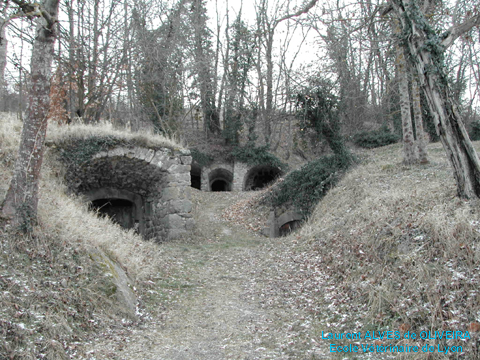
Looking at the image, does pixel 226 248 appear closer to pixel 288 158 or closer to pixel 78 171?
pixel 78 171

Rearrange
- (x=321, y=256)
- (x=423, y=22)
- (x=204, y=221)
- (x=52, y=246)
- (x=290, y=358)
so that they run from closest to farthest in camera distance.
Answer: (x=290, y=358)
(x=52, y=246)
(x=423, y=22)
(x=321, y=256)
(x=204, y=221)

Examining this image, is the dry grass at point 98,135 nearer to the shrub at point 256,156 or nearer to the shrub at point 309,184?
the shrub at point 309,184

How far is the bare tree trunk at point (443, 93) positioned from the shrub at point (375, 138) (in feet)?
48.0

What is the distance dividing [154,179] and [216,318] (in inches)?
242

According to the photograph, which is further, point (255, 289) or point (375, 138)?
point (375, 138)

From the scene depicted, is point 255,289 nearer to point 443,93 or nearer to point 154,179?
point 443,93

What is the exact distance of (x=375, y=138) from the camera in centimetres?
1961

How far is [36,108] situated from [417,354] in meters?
5.18

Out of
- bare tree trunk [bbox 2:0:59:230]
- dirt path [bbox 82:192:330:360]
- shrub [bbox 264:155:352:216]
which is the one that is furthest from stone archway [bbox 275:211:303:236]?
bare tree trunk [bbox 2:0:59:230]

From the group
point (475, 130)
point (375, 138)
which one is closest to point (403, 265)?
point (375, 138)

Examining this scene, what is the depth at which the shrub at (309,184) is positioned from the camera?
452 inches

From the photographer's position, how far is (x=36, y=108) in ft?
16.0

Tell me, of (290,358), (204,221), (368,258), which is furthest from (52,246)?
(204,221)

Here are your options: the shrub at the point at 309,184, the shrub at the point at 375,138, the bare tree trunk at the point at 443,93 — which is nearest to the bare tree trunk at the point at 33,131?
the bare tree trunk at the point at 443,93
